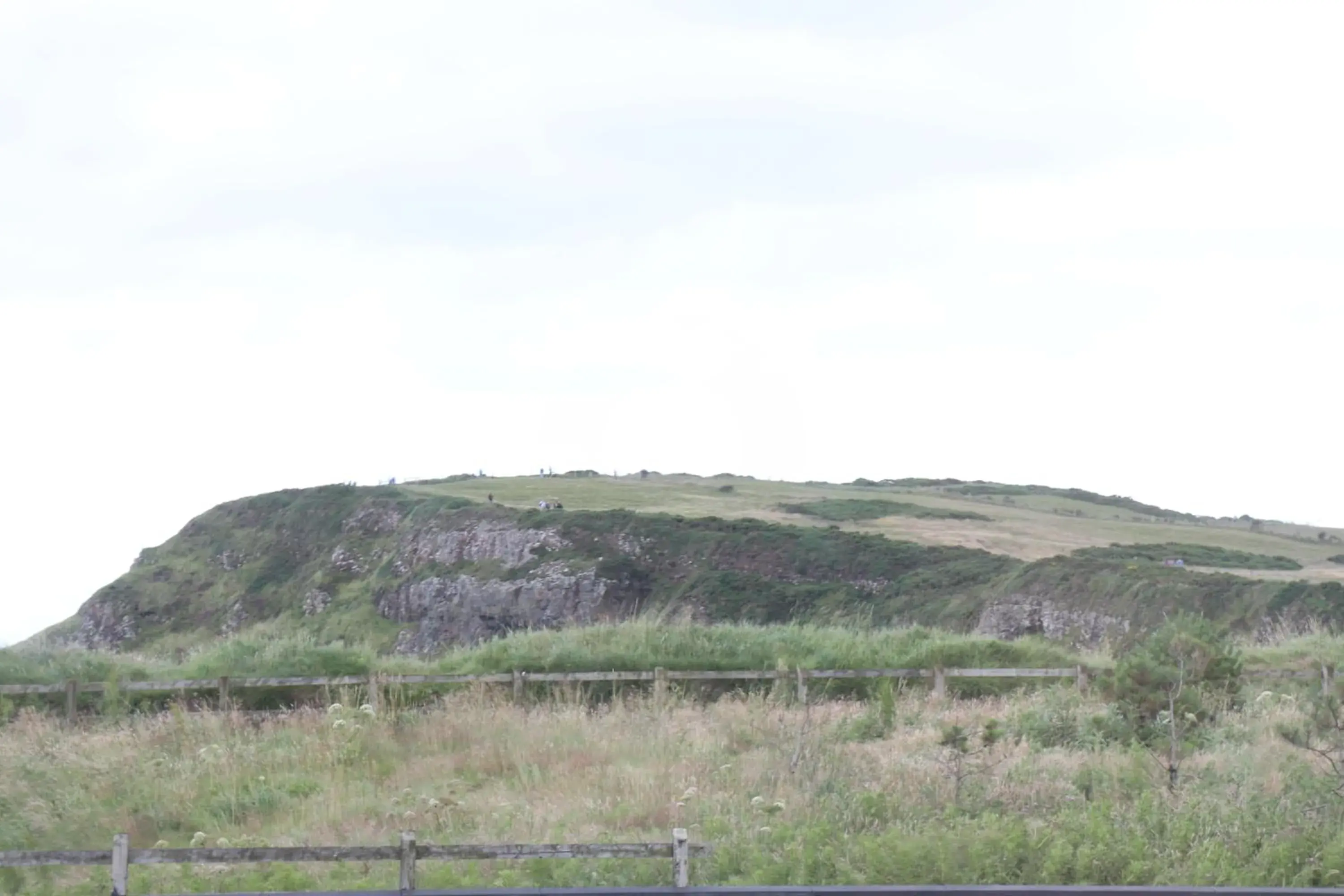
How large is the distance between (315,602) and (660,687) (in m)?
73.3

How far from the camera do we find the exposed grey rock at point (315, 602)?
276ft

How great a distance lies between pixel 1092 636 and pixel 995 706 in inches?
1188

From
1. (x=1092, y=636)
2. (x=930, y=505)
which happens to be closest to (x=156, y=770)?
Result: (x=1092, y=636)

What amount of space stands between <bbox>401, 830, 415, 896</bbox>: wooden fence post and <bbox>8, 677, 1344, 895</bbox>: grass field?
0.69 meters

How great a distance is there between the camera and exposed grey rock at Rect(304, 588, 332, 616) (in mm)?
84062

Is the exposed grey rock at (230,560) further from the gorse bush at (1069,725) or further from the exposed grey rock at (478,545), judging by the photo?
the gorse bush at (1069,725)

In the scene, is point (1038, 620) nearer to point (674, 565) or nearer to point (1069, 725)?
point (674, 565)

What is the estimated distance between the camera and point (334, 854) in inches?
297

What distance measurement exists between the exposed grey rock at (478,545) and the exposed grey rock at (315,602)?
520 centimetres

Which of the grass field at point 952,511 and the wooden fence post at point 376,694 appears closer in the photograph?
the wooden fence post at point 376,694

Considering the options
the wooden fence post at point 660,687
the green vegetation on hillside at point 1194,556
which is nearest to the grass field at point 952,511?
the green vegetation on hillside at point 1194,556

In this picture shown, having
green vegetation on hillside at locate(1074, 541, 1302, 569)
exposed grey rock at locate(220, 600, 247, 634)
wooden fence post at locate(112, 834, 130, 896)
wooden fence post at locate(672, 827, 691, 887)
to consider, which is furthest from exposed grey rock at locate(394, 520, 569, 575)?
wooden fence post at locate(672, 827, 691, 887)

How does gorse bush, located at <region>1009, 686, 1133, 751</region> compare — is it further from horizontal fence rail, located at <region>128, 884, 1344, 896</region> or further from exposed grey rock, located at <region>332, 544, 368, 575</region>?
exposed grey rock, located at <region>332, 544, 368, 575</region>

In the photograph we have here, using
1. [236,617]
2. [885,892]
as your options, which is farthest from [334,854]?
[236,617]
